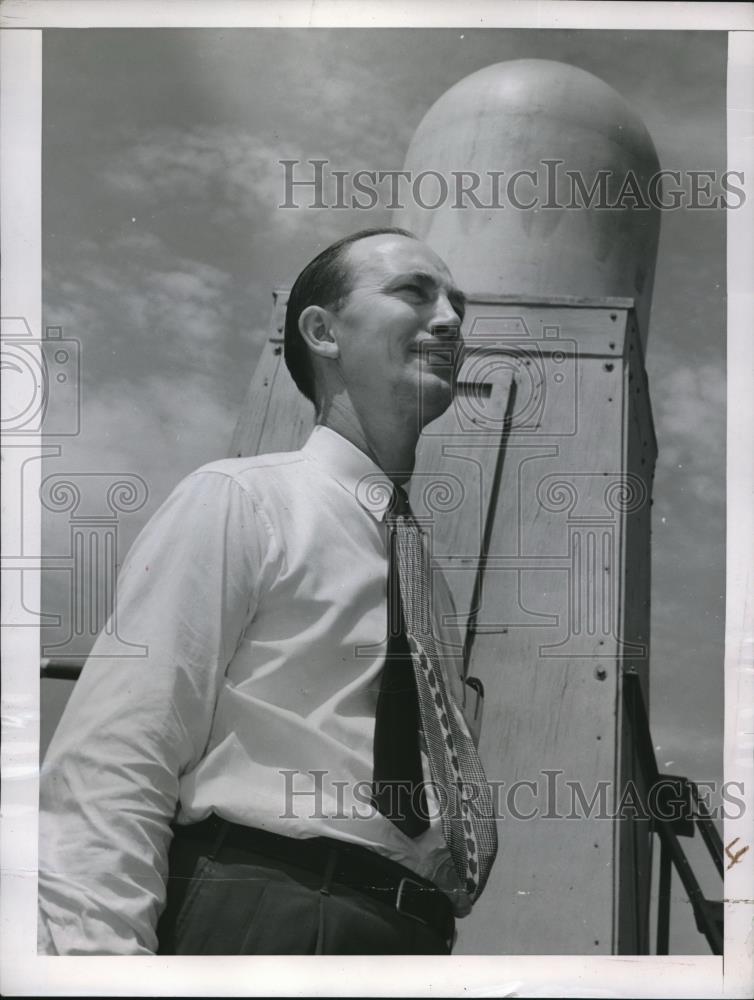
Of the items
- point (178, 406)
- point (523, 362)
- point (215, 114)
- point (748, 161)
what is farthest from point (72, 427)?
point (748, 161)

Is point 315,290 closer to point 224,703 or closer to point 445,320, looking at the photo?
point 445,320

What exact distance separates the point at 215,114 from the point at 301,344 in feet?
1.99

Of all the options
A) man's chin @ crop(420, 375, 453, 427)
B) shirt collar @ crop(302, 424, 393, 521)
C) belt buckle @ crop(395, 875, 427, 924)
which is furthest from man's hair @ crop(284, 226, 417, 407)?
belt buckle @ crop(395, 875, 427, 924)

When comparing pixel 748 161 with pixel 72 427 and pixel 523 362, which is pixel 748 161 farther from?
pixel 72 427

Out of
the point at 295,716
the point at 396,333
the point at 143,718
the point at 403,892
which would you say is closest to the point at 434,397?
the point at 396,333

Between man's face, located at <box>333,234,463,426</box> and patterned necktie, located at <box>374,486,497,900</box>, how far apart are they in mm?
381

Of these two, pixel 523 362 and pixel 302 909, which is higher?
pixel 523 362

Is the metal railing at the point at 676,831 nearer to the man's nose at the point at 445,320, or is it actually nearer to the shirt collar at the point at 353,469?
the shirt collar at the point at 353,469

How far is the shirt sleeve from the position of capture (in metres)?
2.98

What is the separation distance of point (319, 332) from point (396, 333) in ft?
0.63

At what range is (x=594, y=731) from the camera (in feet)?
10.6

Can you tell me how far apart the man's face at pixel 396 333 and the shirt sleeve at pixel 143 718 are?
417 millimetres

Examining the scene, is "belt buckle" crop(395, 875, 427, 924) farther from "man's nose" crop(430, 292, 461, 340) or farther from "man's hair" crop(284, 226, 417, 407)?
"man's nose" crop(430, 292, 461, 340)

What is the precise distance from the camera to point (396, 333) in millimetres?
3336
